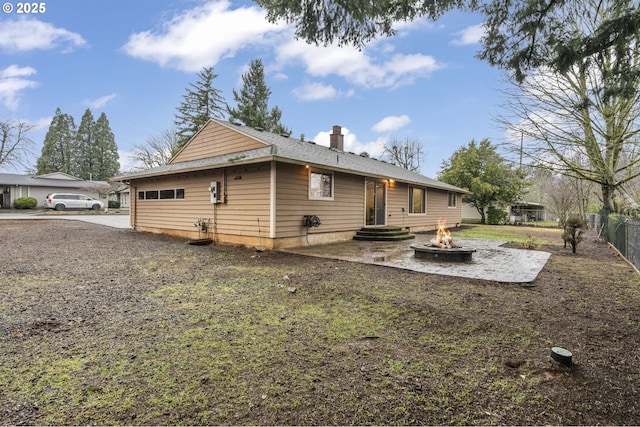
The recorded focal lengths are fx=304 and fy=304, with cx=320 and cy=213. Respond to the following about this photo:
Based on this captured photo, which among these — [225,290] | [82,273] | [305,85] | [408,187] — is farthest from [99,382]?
[305,85]

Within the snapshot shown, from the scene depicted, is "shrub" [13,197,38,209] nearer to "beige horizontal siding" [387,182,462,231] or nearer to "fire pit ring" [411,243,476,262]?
"beige horizontal siding" [387,182,462,231]

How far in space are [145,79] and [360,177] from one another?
13178 mm

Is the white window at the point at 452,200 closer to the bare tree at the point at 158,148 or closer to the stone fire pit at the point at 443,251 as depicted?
the stone fire pit at the point at 443,251

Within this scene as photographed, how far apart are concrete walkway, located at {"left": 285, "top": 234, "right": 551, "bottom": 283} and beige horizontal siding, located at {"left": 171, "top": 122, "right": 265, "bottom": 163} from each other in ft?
14.6

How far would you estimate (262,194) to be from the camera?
873 cm

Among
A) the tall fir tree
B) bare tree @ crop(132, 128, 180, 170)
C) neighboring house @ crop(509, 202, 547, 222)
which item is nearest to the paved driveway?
bare tree @ crop(132, 128, 180, 170)

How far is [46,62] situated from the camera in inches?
627

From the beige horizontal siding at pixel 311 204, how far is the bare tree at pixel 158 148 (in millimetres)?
23522

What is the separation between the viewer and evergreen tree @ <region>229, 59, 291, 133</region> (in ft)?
99.4

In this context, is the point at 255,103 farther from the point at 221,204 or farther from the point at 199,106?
the point at 221,204

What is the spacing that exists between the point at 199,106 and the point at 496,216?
93.2 ft

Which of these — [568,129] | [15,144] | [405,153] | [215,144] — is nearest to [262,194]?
[215,144]

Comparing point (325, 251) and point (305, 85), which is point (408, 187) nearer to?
point (325, 251)

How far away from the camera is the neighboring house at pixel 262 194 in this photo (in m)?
8.74
